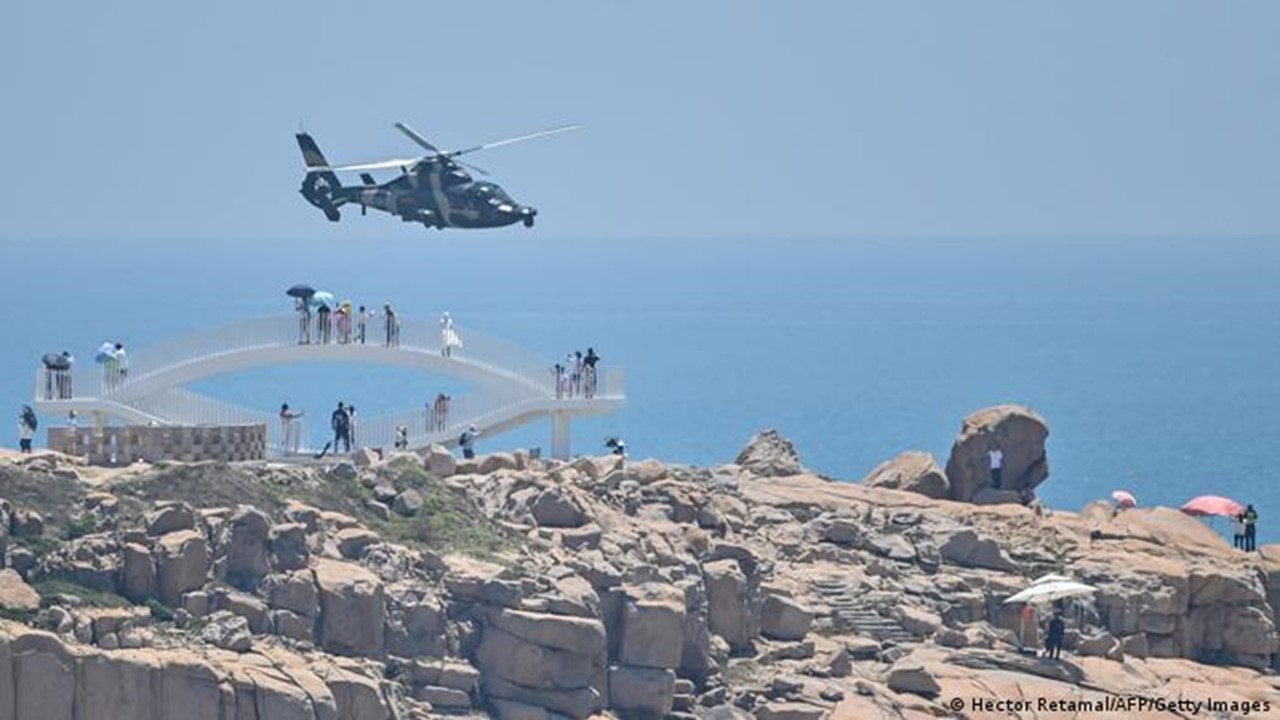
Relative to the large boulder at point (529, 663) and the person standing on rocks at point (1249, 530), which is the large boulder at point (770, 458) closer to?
the person standing on rocks at point (1249, 530)

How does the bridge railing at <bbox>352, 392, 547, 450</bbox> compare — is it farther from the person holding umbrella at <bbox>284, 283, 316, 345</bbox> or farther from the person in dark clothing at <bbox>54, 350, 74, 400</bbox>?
the person in dark clothing at <bbox>54, 350, 74, 400</bbox>

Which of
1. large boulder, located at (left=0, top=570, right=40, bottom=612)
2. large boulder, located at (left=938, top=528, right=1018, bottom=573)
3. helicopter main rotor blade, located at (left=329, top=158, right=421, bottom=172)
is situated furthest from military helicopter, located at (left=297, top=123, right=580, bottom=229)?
large boulder, located at (left=0, top=570, right=40, bottom=612)

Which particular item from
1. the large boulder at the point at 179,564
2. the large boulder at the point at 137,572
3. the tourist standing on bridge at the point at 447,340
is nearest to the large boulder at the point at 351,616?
the large boulder at the point at 179,564

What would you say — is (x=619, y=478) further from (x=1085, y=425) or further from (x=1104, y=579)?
(x=1085, y=425)

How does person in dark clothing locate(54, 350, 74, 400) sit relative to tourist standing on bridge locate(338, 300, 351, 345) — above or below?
→ below

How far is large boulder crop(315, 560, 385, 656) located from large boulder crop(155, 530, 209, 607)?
1694 mm

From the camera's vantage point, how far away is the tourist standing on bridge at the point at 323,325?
7569cm

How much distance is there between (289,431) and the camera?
7288 cm

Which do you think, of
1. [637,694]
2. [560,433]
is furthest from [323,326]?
[637,694]

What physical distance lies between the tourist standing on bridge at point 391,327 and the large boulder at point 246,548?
1509 cm

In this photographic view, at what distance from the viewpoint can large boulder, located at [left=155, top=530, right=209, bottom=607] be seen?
5897cm

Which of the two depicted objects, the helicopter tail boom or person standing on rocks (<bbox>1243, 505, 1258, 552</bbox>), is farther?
the helicopter tail boom

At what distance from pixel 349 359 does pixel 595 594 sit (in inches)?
561

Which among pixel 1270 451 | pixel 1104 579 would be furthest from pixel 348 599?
pixel 1270 451
